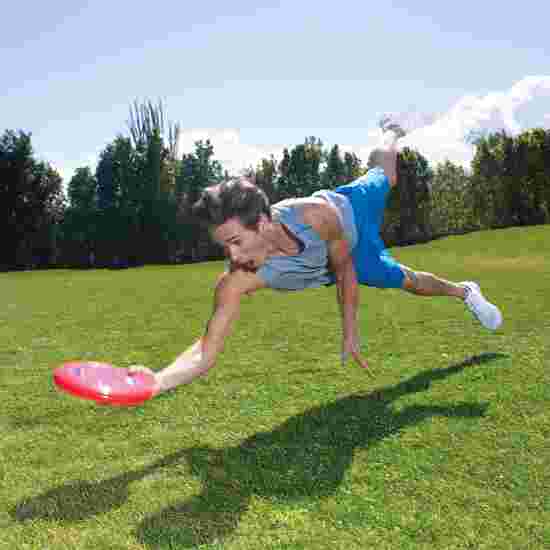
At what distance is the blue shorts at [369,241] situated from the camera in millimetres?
4574

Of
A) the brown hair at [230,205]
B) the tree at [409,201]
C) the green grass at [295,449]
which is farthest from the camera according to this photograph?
the tree at [409,201]

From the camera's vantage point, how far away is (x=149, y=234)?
40.0 m

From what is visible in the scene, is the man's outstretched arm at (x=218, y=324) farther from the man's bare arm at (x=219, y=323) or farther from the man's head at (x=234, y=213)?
the man's head at (x=234, y=213)

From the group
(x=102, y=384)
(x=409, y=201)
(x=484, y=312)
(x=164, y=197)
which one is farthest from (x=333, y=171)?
(x=102, y=384)

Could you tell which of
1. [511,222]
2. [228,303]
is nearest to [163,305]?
[228,303]

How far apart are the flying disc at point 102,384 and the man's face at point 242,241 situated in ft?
2.83

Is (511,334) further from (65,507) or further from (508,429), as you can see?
(65,507)

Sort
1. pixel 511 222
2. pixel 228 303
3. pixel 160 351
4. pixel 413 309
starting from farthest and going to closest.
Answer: pixel 511 222 → pixel 413 309 → pixel 160 351 → pixel 228 303

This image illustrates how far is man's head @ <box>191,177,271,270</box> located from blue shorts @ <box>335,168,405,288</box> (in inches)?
49.6

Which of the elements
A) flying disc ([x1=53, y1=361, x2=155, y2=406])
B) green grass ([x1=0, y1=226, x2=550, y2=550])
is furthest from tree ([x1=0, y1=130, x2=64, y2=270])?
flying disc ([x1=53, y1=361, x2=155, y2=406])

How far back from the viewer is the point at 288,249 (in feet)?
13.0

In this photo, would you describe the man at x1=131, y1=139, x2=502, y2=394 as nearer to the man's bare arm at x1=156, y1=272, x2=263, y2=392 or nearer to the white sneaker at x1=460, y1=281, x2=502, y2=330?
the man's bare arm at x1=156, y1=272, x2=263, y2=392

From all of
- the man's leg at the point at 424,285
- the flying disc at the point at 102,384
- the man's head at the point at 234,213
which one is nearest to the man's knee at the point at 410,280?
the man's leg at the point at 424,285

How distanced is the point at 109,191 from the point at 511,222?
26.8 m
